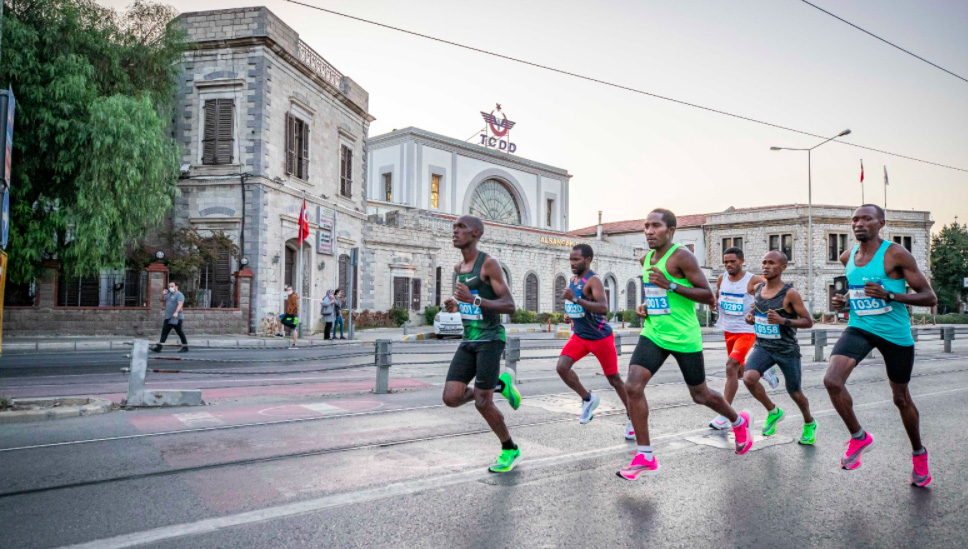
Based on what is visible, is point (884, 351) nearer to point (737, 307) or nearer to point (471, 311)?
point (737, 307)

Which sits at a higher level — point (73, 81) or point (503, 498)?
point (73, 81)

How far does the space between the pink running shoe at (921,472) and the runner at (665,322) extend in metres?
1.41

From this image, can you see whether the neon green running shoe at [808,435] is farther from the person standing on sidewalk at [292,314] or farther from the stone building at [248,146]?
the stone building at [248,146]

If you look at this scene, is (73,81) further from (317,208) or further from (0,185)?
(0,185)

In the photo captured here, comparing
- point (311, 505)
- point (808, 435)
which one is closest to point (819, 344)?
point (808, 435)

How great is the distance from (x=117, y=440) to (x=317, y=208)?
21.4 m

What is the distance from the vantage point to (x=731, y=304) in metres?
7.74

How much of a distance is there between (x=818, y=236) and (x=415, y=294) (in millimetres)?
39351

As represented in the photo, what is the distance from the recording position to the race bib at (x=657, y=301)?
507 centimetres

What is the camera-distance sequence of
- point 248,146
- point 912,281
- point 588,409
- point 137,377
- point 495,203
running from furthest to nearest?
point 495,203 < point 248,146 < point 137,377 < point 588,409 < point 912,281

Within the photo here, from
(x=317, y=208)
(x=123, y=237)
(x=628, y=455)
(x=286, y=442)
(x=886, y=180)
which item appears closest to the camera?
(x=628, y=455)

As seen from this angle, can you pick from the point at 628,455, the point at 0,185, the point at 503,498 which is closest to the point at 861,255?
the point at 628,455

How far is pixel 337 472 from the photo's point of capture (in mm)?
4961

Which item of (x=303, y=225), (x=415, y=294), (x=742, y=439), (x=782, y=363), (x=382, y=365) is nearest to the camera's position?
(x=742, y=439)
